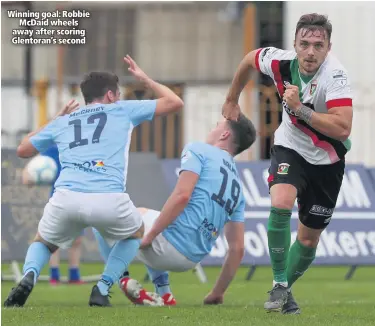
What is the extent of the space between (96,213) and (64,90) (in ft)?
44.0

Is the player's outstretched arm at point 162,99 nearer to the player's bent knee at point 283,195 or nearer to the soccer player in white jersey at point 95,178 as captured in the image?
the soccer player in white jersey at point 95,178

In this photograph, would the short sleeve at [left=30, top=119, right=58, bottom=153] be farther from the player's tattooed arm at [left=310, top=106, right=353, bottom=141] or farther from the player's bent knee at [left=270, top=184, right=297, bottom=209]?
the player's tattooed arm at [left=310, top=106, right=353, bottom=141]

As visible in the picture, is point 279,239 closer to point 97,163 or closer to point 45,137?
point 97,163

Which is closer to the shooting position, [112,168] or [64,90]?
[112,168]

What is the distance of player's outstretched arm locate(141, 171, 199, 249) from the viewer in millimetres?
8508

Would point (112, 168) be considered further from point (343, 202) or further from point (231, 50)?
point (231, 50)

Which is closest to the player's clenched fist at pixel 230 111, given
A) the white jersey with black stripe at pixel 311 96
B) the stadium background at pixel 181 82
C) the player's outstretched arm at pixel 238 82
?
the player's outstretched arm at pixel 238 82

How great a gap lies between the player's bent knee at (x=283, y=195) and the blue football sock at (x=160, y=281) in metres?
1.85

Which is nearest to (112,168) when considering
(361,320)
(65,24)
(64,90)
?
(361,320)

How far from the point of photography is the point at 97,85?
8469 millimetres

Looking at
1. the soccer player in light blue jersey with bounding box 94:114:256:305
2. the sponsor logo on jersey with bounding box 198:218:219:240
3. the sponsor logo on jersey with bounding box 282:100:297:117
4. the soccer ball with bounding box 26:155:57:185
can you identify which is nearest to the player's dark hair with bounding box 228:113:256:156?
the soccer player in light blue jersey with bounding box 94:114:256:305

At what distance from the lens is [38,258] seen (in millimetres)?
8258

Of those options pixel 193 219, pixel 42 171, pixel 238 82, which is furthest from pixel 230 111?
pixel 42 171

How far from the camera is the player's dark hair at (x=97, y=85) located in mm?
8461
